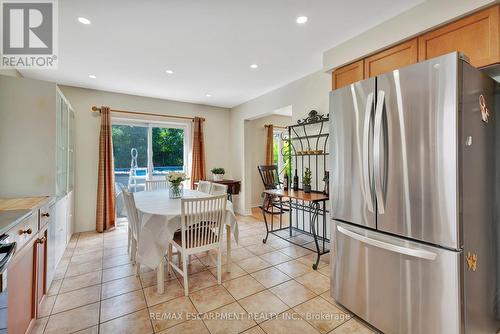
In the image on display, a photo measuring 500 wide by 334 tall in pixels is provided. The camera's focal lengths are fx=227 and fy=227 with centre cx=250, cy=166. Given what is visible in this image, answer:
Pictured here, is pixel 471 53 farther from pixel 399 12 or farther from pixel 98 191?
pixel 98 191

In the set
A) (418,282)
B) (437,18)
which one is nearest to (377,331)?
(418,282)

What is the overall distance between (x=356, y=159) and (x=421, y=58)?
3.84 ft

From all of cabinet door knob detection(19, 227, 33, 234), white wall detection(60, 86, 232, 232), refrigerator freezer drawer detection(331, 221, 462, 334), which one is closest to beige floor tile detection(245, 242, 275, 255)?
refrigerator freezer drawer detection(331, 221, 462, 334)

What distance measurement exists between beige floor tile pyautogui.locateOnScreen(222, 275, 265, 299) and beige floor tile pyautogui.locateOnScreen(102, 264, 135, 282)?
117 centimetres

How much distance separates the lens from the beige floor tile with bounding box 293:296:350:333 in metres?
1.80

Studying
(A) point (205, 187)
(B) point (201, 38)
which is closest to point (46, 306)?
(A) point (205, 187)

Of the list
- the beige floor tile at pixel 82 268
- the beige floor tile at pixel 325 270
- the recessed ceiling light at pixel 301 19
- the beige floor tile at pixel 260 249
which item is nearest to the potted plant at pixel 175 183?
the beige floor tile at pixel 82 268

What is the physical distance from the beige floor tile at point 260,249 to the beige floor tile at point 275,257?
3.7 inches

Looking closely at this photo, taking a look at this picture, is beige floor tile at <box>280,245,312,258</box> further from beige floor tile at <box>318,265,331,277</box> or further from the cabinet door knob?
the cabinet door knob

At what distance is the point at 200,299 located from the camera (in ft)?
7.03

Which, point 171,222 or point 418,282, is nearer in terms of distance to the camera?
point 418,282

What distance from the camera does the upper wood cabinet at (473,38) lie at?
1640 mm

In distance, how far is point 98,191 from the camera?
13.4ft

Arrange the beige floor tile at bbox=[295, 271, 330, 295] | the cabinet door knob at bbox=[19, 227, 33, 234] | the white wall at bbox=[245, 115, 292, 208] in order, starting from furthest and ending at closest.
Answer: the white wall at bbox=[245, 115, 292, 208]
the beige floor tile at bbox=[295, 271, 330, 295]
the cabinet door knob at bbox=[19, 227, 33, 234]
